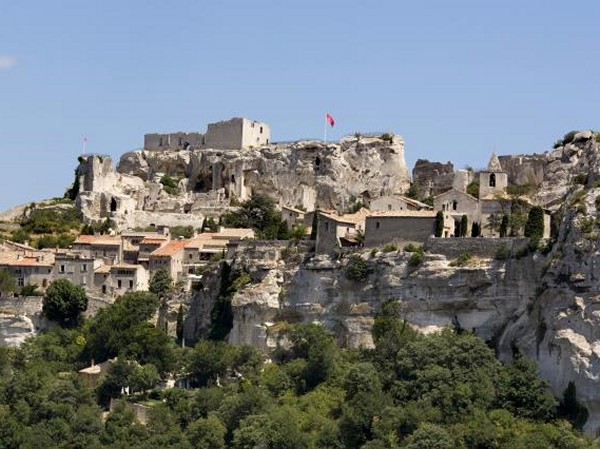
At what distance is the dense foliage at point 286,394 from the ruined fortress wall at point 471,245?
3063mm

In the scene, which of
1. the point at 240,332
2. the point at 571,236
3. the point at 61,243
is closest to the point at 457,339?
the point at 571,236

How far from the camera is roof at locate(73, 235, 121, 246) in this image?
84.9 meters

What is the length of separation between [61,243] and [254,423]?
2670 centimetres

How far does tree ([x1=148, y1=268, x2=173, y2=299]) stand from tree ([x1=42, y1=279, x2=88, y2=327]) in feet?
11.5

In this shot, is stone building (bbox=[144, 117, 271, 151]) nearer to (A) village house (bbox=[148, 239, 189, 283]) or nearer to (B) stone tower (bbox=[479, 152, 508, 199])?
(A) village house (bbox=[148, 239, 189, 283])

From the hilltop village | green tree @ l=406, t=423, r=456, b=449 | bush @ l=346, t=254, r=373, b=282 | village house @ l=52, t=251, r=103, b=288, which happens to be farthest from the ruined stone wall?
green tree @ l=406, t=423, r=456, b=449

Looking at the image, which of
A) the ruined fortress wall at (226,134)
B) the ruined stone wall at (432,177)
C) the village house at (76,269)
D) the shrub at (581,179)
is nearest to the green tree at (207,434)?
the village house at (76,269)

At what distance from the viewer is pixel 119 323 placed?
2970 inches

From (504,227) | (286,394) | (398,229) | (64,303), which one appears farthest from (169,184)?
(504,227)

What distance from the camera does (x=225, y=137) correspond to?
323 ft

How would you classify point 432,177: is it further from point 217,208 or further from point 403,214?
point 403,214

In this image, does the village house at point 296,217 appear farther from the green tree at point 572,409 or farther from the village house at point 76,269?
the green tree at point 572,409

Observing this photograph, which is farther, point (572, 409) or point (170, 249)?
point (170, 249)

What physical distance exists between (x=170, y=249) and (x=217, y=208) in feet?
34.0
